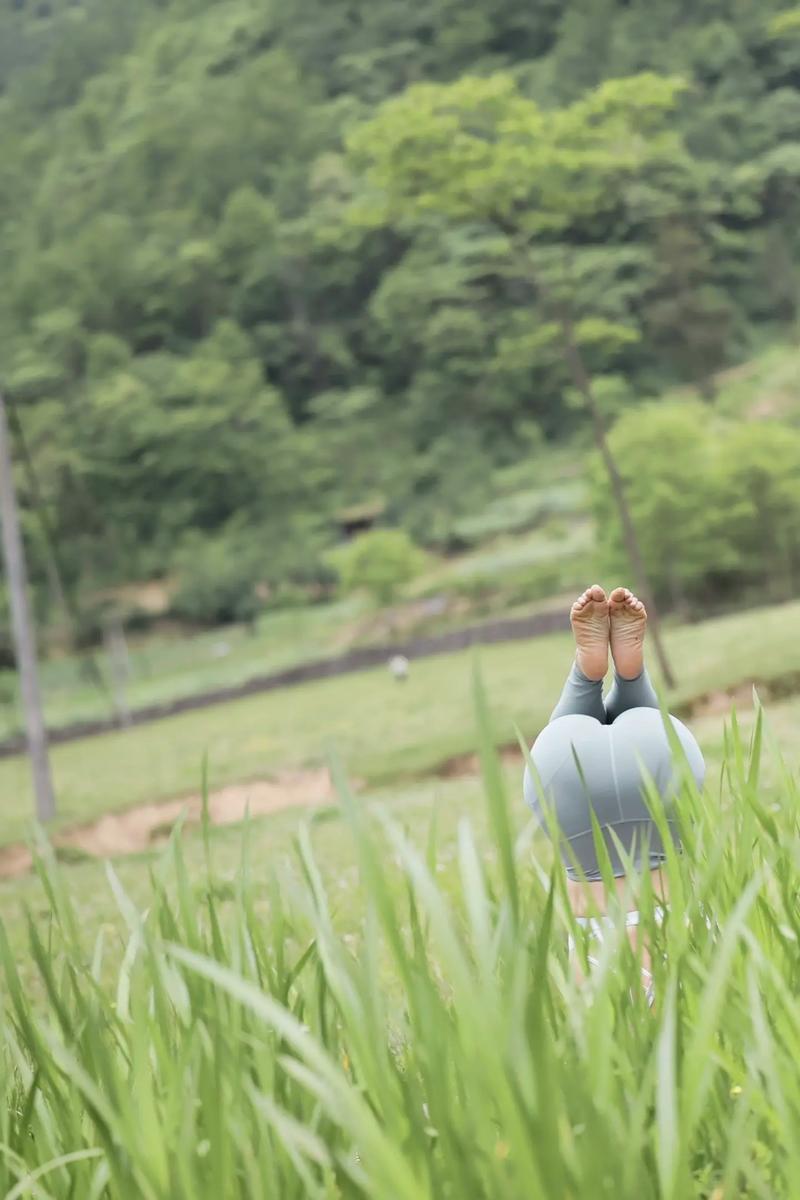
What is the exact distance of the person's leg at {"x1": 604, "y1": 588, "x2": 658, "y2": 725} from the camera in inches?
98.5

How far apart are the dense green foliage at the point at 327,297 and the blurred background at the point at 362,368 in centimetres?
21

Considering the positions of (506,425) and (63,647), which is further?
(506,425)

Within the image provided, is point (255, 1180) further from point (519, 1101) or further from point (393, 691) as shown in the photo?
point (393, 691)

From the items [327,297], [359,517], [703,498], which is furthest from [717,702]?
[327,297]

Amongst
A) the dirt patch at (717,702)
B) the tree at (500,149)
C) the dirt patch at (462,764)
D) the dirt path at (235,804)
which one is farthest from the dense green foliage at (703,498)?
the dirt patch at (462,764)

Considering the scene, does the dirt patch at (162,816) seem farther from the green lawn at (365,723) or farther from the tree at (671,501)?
the tree at (671,501)

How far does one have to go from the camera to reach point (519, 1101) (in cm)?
102

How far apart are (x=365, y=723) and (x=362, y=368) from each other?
51.4 meters

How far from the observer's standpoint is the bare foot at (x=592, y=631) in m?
2.49

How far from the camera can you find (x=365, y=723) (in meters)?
25.3

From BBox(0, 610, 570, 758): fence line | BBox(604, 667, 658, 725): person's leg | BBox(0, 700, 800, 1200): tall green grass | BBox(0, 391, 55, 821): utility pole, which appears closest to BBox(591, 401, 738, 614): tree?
BBox(0, 610, 570, 758): fence line

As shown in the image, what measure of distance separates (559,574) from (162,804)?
29726mm

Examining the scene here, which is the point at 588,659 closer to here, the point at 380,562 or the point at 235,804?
the point at 235,804

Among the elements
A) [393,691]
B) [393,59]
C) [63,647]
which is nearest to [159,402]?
[63,647]
